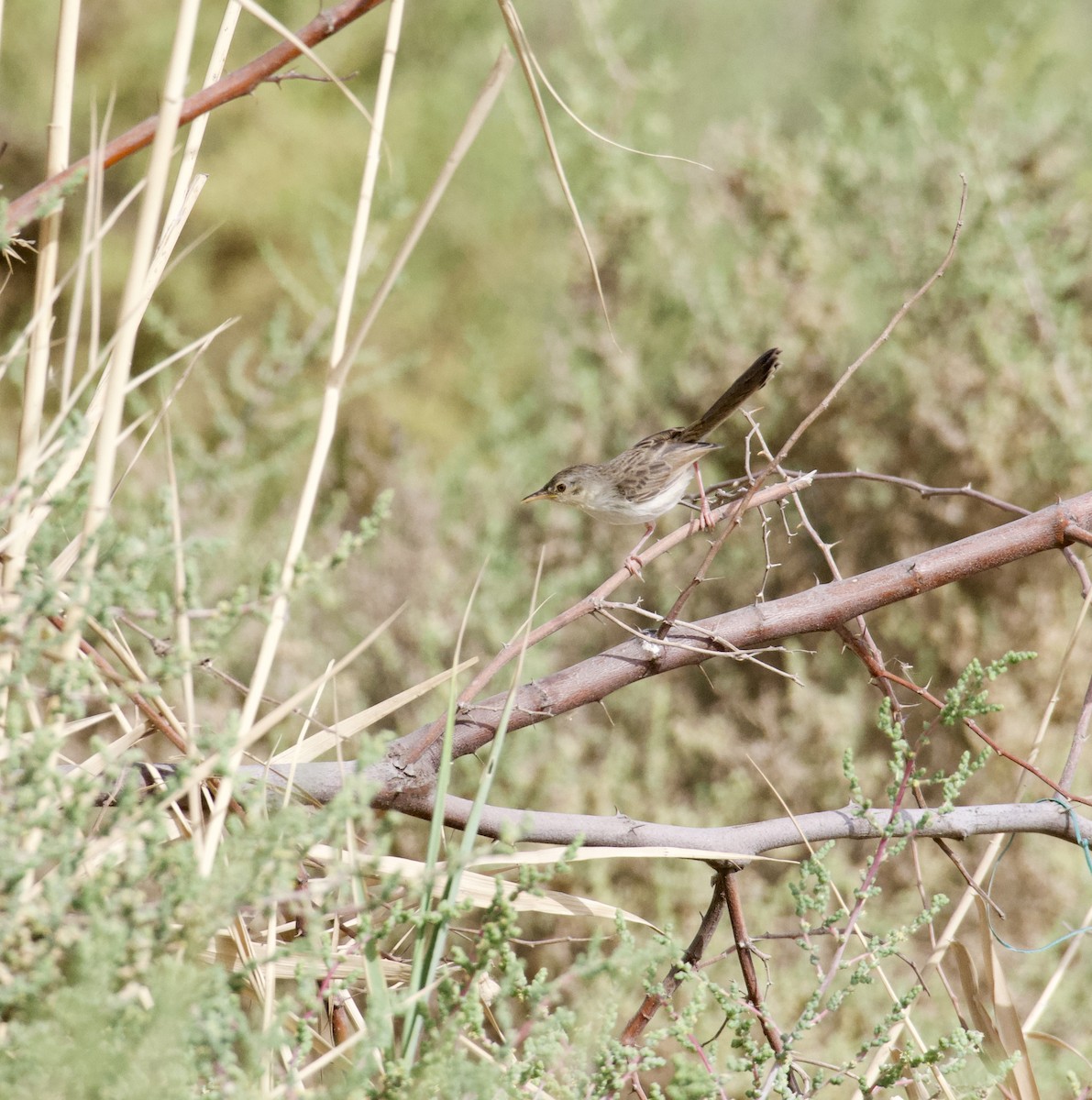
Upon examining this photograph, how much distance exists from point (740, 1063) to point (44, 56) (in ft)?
26.7

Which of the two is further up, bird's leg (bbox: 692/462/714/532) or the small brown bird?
bird's leg (bbox: 692/462/714/532)

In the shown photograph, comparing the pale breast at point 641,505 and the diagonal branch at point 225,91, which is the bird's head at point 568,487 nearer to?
the pale breast at point 641,505

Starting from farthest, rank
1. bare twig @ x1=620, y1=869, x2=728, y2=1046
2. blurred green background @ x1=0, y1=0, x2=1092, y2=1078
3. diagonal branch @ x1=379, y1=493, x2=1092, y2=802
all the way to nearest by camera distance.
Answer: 1. blurred green background @ x1=0, y1=0, x2=1092, y2=1078
2. diagonal branch @ x1=379, y1=493, x2=1092, y2=802
3. bare twig @ x1=620, y1=869, x2=728, y2=1046

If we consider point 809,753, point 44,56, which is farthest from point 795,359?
point 44,56

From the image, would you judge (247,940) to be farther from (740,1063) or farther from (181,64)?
(181,64)

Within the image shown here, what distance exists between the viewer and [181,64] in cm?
96

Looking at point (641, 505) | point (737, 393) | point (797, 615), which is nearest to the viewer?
point (797, 615)

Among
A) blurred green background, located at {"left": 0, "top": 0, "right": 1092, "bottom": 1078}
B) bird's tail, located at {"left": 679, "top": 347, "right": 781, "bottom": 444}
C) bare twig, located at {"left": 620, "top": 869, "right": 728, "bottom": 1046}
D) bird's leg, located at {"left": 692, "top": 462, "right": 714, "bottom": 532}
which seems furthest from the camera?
blurred green background, located at {"left": 0, "top": 0, "right": 1092, "bottom": 1078}

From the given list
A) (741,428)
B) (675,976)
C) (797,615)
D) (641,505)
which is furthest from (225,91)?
(741,428)

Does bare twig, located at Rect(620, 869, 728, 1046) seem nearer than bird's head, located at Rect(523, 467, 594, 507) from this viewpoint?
Yes

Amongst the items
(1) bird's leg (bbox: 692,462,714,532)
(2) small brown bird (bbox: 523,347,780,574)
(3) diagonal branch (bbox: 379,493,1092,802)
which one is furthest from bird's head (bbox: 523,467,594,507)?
(3) diagonal branch (bbox: 379,493,1092,802)

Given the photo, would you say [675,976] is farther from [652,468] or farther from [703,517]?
[652,468]

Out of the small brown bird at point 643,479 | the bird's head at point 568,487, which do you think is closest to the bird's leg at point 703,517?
the small brown bird at point 643,479

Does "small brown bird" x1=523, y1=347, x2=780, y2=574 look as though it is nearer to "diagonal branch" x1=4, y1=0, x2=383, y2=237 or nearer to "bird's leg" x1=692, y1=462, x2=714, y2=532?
"bird's leg" x1=692, y1=462, x2=714, y2=532
